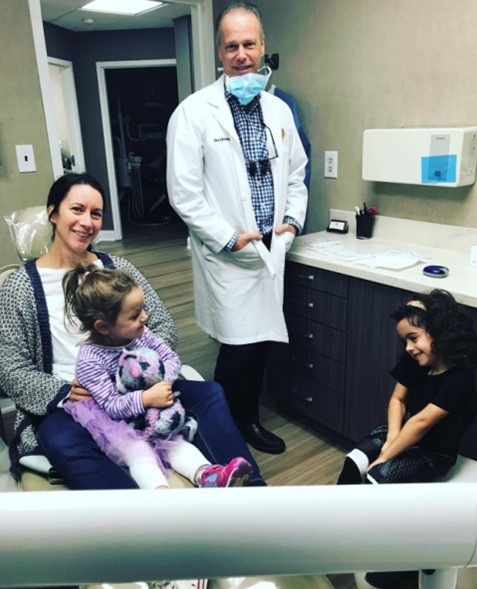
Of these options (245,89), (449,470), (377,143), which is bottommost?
(449,470)

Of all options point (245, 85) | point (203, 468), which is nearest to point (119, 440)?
point (203, 468)

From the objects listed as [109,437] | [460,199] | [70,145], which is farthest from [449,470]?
[70,145]

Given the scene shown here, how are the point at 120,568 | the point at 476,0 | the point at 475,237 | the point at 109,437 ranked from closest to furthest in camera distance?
the point at 120,568 → the point at 109,437 → the point at 476,0 → the point at 475,237

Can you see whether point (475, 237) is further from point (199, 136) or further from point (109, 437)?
point (109, 437)

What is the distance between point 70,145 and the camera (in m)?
6.29

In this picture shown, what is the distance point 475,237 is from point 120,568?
6.81ft

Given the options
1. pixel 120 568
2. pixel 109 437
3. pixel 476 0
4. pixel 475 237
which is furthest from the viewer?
pixel 475 237

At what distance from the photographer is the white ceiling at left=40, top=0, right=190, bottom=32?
4832 millimetres

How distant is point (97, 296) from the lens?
1.39m

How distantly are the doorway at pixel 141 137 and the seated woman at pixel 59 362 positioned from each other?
19.9 ft

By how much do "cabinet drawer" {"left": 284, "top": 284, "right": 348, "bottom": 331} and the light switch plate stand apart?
4.33ft

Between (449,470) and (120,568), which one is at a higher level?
(120,568)

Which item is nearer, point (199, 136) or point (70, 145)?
point (199, 136)

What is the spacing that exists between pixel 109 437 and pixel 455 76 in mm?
1792
